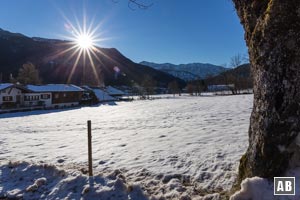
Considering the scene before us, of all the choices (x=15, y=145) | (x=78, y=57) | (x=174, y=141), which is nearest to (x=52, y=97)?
(x=15, y=145)

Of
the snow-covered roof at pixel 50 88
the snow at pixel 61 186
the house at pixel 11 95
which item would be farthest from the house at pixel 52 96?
the snow at pixel 61 186

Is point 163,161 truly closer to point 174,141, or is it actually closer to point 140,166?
point 140,166

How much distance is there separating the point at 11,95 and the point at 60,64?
382ft

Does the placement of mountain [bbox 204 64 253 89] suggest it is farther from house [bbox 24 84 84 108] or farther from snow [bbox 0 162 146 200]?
snow [bbox 0 162 146 200]

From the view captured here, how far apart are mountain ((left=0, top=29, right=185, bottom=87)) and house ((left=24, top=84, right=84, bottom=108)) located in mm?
58627

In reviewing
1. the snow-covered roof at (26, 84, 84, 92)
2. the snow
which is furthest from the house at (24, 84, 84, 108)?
the snow

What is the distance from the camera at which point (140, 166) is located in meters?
6.69

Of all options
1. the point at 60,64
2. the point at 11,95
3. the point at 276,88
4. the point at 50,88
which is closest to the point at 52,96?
A: the point at 50,88

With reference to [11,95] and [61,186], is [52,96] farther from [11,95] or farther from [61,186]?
[61,186]

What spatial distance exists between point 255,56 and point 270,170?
1.57 metres

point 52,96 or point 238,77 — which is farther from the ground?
point 238,77

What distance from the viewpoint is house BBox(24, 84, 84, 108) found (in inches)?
1766

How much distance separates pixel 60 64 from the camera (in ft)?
501

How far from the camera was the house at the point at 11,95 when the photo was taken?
39781 mm
